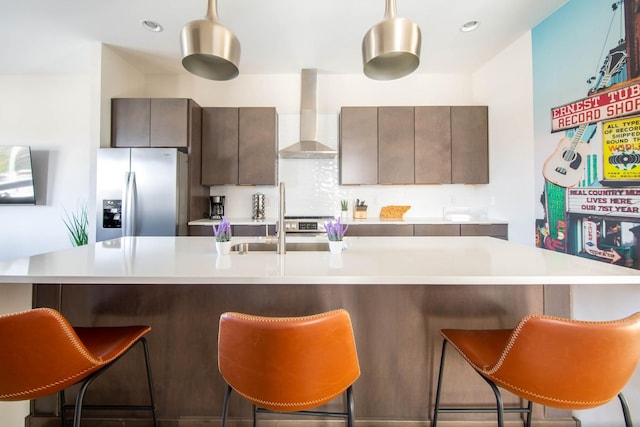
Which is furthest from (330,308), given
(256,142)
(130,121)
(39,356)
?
(130,121)

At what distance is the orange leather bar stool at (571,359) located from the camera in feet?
2.73

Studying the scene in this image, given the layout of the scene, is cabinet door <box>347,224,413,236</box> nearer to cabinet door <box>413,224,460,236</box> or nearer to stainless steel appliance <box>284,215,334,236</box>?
cabinet door <box>413,224,460,236</box>

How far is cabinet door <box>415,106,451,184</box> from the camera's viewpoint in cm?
353

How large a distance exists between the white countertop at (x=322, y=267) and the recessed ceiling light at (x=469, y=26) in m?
2.17

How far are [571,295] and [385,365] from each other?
95cm

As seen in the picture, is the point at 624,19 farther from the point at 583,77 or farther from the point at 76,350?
the point at 76,350

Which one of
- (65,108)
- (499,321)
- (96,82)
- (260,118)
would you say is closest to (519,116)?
(499,321)

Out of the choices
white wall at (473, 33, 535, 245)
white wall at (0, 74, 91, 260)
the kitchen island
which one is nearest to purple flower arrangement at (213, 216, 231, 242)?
the kitchen island

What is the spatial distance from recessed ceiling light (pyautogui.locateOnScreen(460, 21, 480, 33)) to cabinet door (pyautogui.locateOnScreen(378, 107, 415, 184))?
0.92 metres

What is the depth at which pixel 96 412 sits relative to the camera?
1.48 meters

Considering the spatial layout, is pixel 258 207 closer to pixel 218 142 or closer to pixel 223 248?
pixel 218 142

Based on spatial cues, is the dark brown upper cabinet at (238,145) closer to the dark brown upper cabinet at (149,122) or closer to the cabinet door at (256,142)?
the cabinet door at (256,142)

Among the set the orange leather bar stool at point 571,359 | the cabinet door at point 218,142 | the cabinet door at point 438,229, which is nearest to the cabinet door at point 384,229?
the cabinet door at point 438,229

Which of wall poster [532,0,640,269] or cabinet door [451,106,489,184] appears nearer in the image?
wall poster [532,0,640,269]
